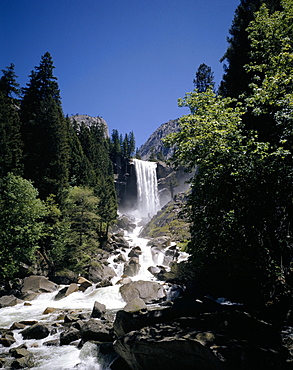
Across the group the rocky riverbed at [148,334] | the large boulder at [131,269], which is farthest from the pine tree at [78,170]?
the rocky riverbed at [148,334]

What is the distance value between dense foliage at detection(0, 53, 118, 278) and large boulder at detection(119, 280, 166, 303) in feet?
24.8

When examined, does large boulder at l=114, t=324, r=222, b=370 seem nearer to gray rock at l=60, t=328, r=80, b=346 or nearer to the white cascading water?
the white cascading water

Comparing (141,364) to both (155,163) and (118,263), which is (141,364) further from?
(155,163)

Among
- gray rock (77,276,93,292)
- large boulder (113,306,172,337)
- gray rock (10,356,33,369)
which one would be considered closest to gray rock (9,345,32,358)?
gray rock (10,356,33,369)

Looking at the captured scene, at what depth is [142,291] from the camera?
1819 cm

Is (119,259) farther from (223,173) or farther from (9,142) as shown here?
(223,173)

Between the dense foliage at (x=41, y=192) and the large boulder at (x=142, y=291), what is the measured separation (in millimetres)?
7566

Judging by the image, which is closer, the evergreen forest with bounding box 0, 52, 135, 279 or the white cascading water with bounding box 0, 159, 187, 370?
the white cascading water with bounding box 0, 159, 187, 370

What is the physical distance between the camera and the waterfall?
78.6 m

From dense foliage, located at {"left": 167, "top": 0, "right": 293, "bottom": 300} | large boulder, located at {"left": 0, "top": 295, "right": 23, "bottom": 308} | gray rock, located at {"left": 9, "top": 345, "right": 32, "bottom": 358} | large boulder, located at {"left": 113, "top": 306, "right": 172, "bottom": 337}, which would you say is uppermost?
dense foliage, located at {"left": 167, "top": 0, "right": 293, "bottom": 300}

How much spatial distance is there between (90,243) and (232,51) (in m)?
25.0

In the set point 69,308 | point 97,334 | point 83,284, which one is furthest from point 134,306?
point 83,284

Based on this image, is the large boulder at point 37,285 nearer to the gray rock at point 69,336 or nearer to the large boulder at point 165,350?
the gray rock at point 69,336

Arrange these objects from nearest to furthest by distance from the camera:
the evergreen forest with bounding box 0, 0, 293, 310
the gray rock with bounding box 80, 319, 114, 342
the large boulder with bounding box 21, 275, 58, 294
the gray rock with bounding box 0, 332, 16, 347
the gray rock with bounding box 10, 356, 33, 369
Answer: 1. the evergreen forest with bounding box 0, 0, 293, 310
2. the gray rock with bounding box 10, 356, 33, 369
3. the gray rock with bounding box 80, 319, 114, 342
4. the gray rock with bounding box 0, 332, 16, 347
5. the large boulder with bounding box 21, 275, 58, 294
